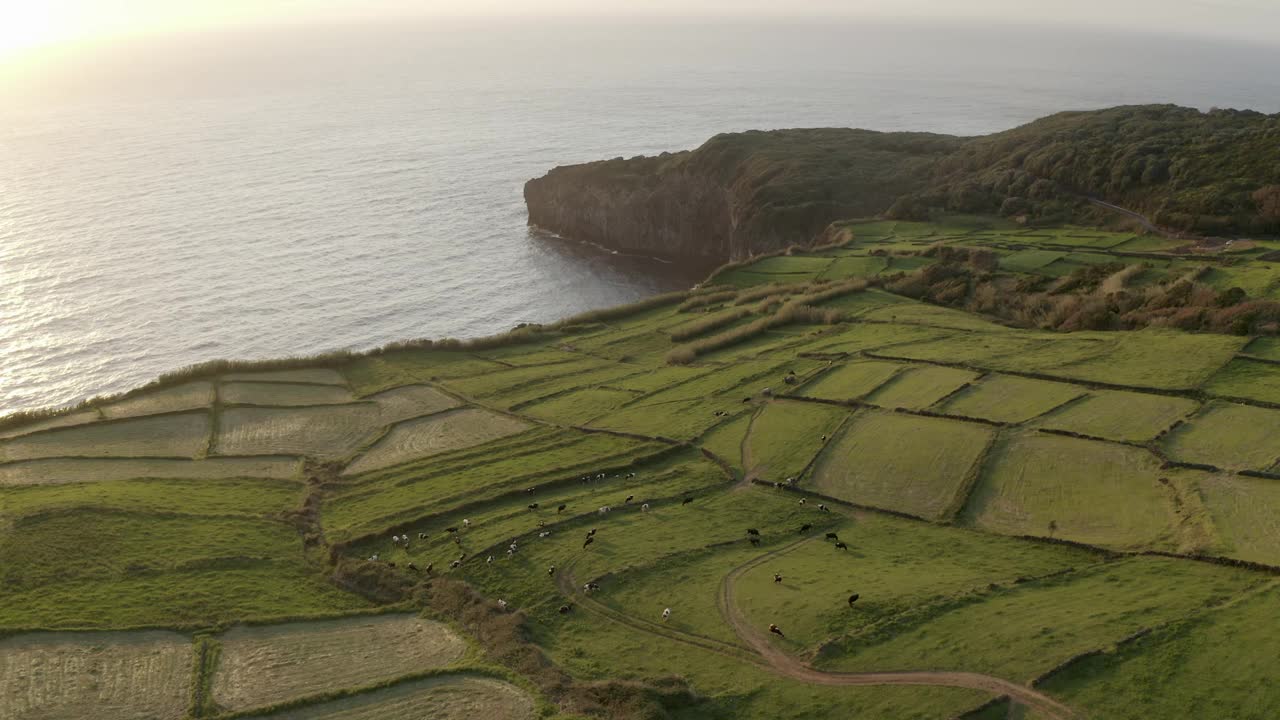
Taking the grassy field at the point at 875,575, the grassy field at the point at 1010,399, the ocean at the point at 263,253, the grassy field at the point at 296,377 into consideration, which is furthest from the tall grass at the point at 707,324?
the grassy field at the point at 875,575

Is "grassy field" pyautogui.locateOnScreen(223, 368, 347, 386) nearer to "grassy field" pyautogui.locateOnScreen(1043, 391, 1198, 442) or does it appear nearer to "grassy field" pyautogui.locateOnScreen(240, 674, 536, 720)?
"grassy field" pyautogui.locateOnScreen(240, 674, 536, 720)

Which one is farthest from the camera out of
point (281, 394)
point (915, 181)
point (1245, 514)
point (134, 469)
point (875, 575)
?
point (915, 181)

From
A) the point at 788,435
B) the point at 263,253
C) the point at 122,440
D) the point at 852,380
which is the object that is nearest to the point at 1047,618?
the point at 788,435

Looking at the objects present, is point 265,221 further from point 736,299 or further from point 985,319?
point 985,319

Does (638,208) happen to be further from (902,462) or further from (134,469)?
(902,462)

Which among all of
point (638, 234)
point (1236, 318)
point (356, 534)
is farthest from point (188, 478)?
point (638, 234)

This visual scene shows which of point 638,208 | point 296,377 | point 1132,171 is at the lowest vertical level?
point 296,377
